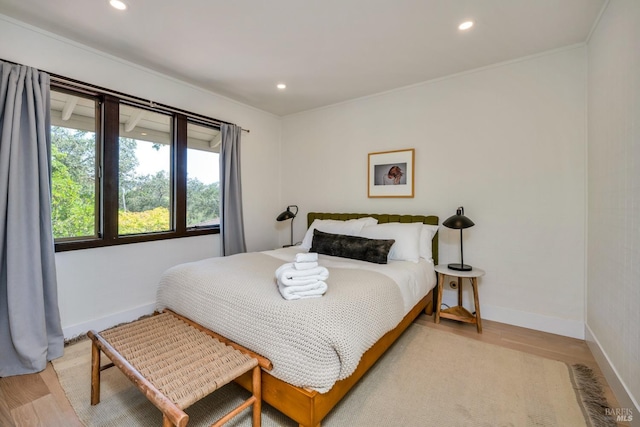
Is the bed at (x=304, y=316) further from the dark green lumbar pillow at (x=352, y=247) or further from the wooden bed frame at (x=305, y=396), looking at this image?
the dark green lumbar pillow at (x=352, y=247)

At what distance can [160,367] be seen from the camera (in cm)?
134

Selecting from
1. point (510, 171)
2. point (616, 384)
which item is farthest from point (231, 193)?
point (616, 384)

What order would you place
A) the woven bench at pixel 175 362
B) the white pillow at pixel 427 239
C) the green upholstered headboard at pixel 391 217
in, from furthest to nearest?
the green upholstered headboard at pixel 391 217, the white pillow at pixel 427 239, the woven bench at pixel 175 362

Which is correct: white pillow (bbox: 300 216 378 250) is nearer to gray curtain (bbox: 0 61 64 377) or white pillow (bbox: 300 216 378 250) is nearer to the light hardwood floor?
the light hardwood floor

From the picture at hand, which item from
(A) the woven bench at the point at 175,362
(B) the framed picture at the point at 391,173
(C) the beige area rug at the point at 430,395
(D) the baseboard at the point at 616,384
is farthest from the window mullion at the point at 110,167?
(D) the baseboard at the point at 616,384

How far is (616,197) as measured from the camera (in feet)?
5.64

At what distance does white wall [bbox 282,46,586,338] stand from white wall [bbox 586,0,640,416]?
0.17 metres

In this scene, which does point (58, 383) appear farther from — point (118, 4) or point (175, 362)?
point (118, 4)

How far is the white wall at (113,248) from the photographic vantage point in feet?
7.19

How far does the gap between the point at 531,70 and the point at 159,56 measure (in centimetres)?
347

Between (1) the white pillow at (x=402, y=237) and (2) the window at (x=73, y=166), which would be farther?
(1) the white pillow at (x=402, y=237)

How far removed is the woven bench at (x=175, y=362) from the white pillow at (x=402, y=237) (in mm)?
1651

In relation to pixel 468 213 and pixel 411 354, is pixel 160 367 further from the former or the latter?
pixel 468 213

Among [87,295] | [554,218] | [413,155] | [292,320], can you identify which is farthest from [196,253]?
[554,218]
